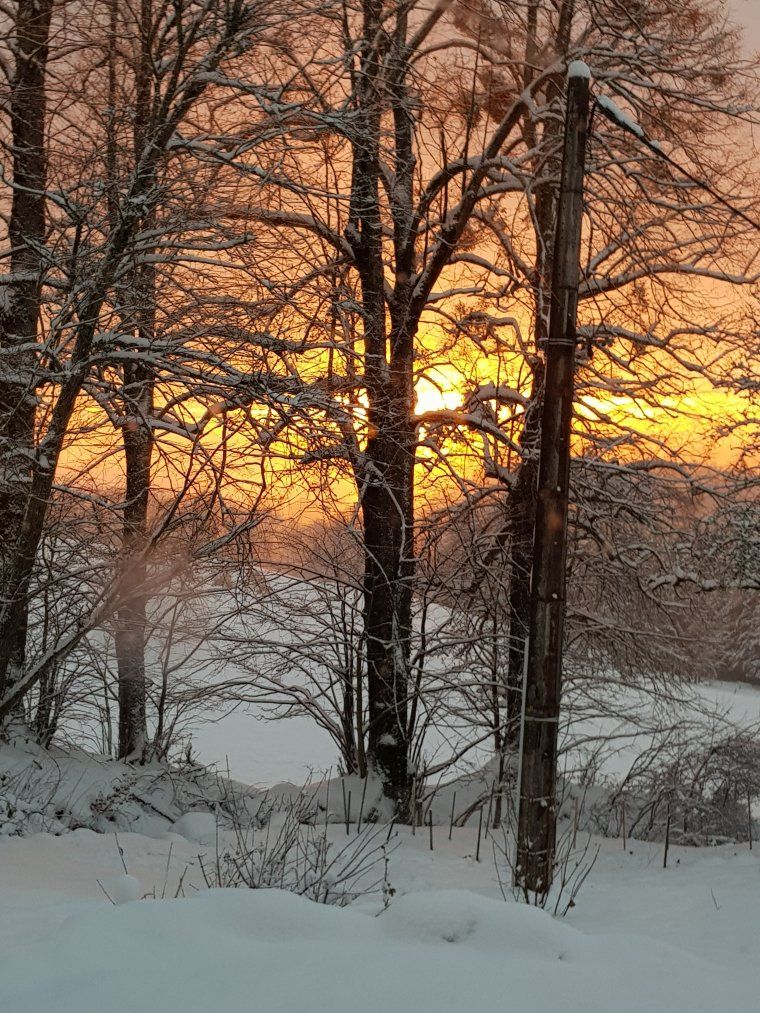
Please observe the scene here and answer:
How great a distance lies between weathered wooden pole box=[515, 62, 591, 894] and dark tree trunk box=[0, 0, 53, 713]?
227 inches

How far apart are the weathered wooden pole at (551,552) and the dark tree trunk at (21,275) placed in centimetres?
577

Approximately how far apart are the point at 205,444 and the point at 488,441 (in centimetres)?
461

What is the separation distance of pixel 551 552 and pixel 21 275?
22.0ft

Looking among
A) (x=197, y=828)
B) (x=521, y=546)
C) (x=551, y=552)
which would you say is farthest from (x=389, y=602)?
(x=551, y=552)

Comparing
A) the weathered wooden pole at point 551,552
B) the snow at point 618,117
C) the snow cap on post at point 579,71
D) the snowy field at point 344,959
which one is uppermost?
the snow cap on post at point 579,71

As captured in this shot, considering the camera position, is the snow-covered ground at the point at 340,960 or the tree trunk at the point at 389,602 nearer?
the snow-covered ground at the point at 340,960

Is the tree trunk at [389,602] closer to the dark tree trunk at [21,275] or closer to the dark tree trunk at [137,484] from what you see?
the dark tree trunk at [137,484]

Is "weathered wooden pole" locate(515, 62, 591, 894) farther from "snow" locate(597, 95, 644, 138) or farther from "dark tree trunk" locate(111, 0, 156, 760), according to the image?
"dark tree trunk" locate(111, 0, 156, 760)

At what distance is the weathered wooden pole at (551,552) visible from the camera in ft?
23.0

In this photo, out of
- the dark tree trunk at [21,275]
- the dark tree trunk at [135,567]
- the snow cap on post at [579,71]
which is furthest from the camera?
the dark tree trunk at [21,275]

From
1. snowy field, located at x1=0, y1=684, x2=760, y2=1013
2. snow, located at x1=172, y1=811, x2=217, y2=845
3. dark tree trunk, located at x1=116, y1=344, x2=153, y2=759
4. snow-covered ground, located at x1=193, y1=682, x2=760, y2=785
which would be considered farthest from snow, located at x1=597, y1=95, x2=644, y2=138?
snow-covered ground, located at x1=193, y1=682, x2=760, y2=785

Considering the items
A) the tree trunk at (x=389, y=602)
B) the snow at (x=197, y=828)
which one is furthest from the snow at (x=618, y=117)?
the snow at (x=197, y=828)

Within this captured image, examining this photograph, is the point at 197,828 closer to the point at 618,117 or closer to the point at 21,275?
the point at 21,275

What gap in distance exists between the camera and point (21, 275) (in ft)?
35.2
